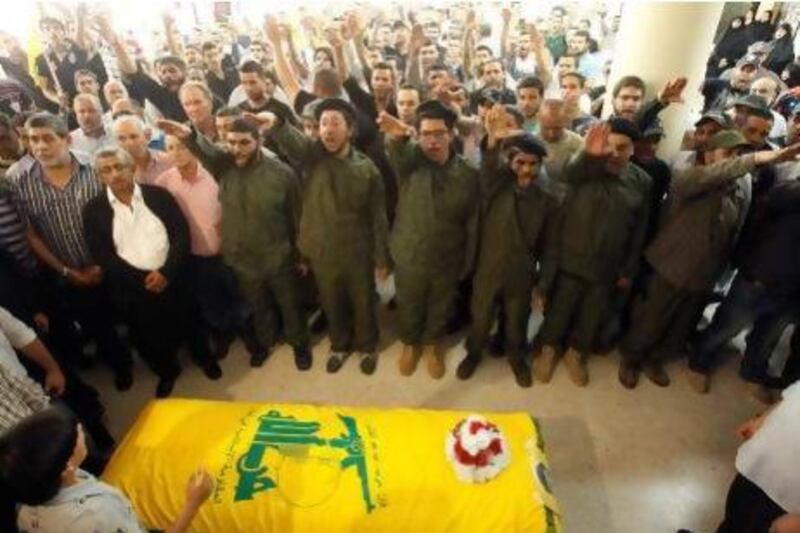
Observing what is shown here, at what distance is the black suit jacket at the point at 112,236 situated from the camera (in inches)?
106

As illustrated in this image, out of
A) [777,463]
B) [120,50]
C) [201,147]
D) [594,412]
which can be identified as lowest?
[594,412]

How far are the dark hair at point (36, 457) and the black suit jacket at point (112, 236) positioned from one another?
1.55 metres

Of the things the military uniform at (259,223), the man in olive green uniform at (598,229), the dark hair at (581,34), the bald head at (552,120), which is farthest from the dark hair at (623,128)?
the dark hair at (581,34)

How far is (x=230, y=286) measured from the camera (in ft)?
11.1

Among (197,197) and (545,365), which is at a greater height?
(197,197)

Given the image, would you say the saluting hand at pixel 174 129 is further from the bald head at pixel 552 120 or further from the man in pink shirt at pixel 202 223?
the bald head at pixel 552 120

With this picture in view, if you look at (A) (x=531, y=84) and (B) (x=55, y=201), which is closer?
(B) (x=55, y=201)

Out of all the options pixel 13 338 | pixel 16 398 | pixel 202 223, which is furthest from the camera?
pixel 202 223

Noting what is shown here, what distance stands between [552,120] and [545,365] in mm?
1485

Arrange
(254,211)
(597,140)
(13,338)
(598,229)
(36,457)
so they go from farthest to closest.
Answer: (254,211)
(598,229)
(597,140)
(13,338)
(36,457)

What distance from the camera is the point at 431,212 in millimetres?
2805

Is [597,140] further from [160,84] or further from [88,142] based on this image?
[160,84]

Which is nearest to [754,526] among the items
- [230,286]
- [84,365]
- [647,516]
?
[647,516]

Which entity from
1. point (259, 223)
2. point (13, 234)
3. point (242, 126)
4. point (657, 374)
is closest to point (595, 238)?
point (657, 374)
